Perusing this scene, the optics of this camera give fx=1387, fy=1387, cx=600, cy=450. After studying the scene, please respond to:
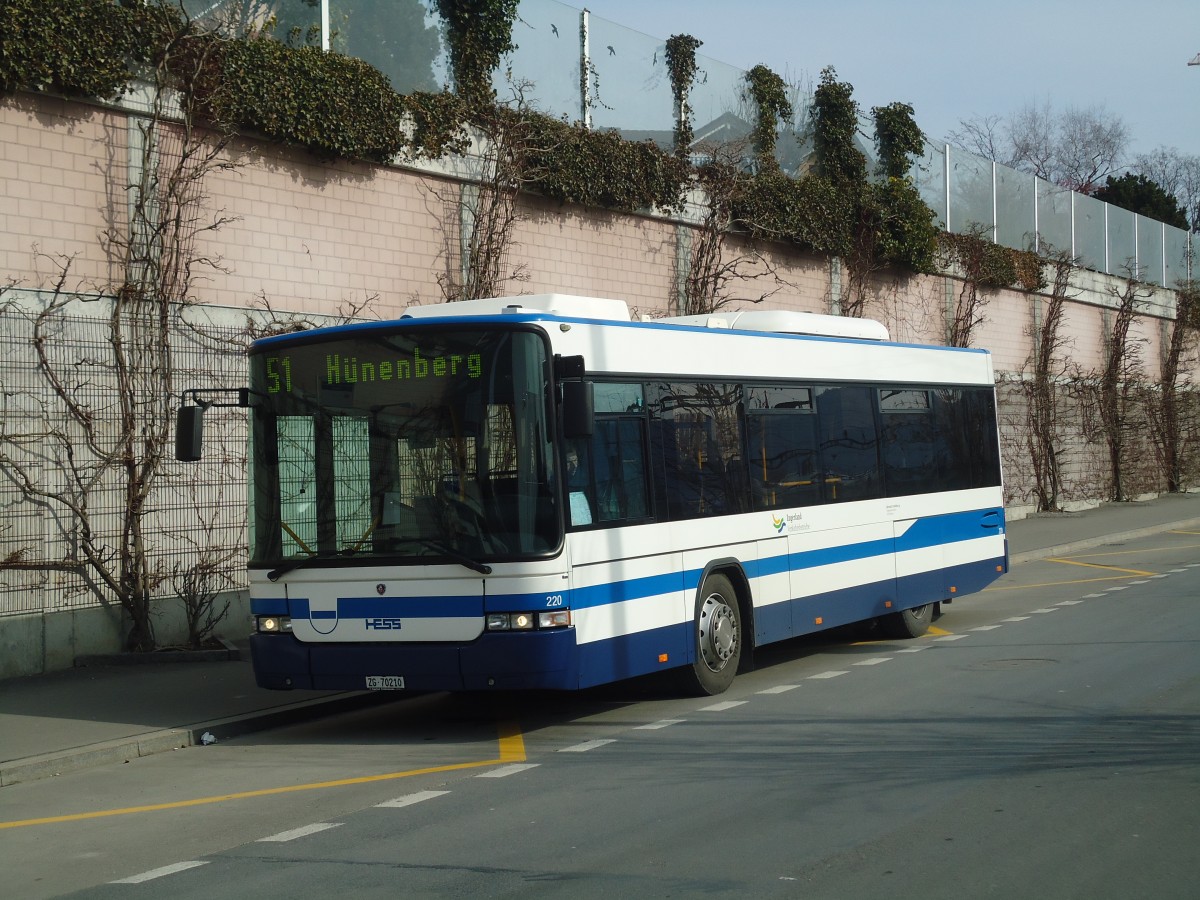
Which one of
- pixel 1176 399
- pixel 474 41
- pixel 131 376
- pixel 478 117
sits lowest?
pixel 131 376

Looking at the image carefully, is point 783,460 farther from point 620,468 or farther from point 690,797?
point 690,797

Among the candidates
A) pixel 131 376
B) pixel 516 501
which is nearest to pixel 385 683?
pixel 516 501

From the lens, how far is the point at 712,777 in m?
8.24

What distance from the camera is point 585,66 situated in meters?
21.6

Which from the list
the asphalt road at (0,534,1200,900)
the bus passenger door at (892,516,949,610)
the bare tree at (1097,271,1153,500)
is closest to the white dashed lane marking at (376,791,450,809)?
the asphalt road at (0,534,1200,900)

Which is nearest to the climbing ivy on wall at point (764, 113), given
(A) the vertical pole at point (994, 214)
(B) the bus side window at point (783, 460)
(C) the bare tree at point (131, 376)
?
(A) the vertical pole at point (994, 214)

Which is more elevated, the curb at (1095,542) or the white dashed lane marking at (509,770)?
the curb at (1095,542)

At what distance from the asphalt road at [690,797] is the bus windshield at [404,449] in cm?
148

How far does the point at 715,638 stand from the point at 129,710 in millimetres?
4825

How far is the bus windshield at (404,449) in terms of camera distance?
9570 millimetres

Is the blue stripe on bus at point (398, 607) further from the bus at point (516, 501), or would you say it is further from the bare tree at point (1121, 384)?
the bare tree at point (1121, 384)

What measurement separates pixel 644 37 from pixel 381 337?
1498cm

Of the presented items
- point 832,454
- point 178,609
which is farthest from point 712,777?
point 178,609

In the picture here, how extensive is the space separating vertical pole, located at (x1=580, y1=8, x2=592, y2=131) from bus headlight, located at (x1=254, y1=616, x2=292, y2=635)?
42.0 ft
